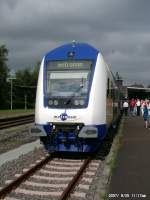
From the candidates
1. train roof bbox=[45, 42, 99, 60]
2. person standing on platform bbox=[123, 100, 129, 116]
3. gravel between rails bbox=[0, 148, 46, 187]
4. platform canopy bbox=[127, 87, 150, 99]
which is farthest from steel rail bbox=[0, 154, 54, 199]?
platform canopy bbox=[127, 87, 150, 99]

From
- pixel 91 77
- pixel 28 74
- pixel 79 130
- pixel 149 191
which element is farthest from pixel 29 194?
pixel 28 74

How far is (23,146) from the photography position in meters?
18.6

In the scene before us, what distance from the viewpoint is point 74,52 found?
1549cm

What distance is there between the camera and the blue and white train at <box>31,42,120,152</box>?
47.1 ft

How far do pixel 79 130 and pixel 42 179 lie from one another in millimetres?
3200

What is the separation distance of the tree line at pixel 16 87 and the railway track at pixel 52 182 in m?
68.5

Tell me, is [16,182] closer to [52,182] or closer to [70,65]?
[52,182]

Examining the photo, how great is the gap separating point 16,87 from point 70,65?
91187 millimetres

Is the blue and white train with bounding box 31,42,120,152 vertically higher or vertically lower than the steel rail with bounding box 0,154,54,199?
higher

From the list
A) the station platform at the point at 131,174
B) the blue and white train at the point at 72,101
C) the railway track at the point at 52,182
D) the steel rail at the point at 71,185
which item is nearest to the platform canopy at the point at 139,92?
the station platform at the point at 131,174

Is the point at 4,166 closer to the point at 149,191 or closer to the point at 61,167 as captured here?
the point at 61,167

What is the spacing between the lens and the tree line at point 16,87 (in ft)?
305

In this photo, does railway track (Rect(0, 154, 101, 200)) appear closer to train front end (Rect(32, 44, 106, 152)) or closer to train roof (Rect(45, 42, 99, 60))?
train front end (Rect(32, 44, 106, 152))
